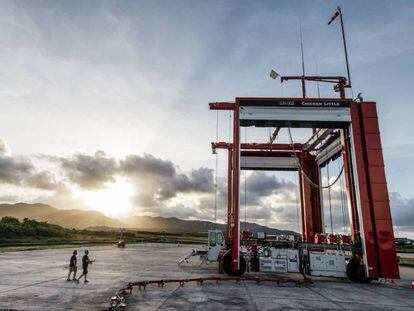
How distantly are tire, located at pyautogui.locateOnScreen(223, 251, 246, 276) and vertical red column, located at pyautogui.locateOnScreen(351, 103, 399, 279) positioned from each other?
7835mm

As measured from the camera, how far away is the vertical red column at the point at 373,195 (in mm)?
18844


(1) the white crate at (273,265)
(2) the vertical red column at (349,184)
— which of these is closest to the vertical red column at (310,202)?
(2) the vertical red column at (349,184)

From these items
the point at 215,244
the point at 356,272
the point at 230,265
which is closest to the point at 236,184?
the point at 230,265

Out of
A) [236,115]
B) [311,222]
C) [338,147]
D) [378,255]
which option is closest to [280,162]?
[311,222]

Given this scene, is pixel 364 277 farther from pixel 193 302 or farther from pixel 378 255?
pixel 193 302

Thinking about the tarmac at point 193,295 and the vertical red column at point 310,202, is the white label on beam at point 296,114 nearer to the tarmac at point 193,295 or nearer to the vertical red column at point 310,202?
the vertical red column at point 310,202

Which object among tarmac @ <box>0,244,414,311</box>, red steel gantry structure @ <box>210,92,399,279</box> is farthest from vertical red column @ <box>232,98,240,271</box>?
tarmac @ <box>0,244,414,311</box>

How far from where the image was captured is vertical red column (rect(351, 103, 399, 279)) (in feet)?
61.8

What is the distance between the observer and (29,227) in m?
73.1

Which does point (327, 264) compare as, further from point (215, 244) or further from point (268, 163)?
point (268, 163)

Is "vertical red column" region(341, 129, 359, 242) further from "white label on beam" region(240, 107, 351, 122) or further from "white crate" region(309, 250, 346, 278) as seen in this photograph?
"white crate" region(309, 250, 346, 278)

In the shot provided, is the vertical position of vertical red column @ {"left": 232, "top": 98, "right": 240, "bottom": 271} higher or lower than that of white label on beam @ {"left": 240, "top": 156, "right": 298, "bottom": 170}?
lower

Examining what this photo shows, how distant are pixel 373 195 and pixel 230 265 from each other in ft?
34.8

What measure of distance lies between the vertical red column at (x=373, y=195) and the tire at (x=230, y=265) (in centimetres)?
784
